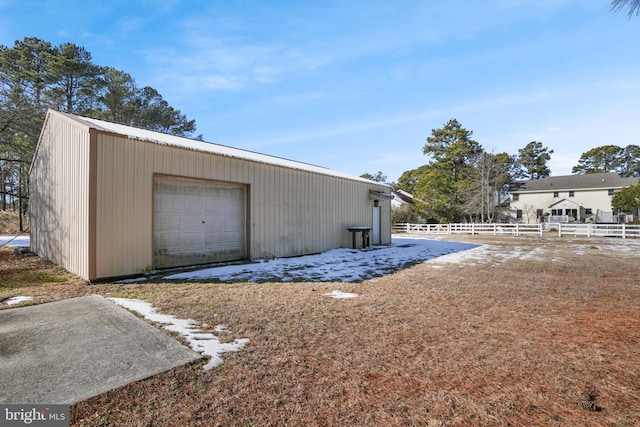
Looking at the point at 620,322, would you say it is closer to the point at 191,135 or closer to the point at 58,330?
the point at 58,330

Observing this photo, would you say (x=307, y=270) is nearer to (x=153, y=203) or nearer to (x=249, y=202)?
(x=249, y=202)

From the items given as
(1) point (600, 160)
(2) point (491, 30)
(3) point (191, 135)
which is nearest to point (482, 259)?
(2) point (491, 30)

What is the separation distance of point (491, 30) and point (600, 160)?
2305 inches

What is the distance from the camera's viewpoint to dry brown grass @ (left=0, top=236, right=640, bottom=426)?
1796 millimetres

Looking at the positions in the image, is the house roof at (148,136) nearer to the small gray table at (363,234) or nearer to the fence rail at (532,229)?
the small gray table at (363,234)

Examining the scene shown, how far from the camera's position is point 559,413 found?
5.90ft

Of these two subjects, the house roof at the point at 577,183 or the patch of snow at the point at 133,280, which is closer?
the patch of snow at the point at 133,280

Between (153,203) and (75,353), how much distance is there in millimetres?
4421

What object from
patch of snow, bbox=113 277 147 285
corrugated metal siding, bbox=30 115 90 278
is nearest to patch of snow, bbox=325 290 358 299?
patch of snow, bbox=113 277 147 285

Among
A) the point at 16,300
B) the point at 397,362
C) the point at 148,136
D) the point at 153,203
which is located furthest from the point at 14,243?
the point at 397,362

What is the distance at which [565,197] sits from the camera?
105ft

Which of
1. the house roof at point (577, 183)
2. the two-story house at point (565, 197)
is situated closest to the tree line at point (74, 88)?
A: the two-story house at point (565, 197)

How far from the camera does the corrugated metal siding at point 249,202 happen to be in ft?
18.9

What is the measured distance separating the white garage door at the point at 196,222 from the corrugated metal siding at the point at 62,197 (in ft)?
4.25
